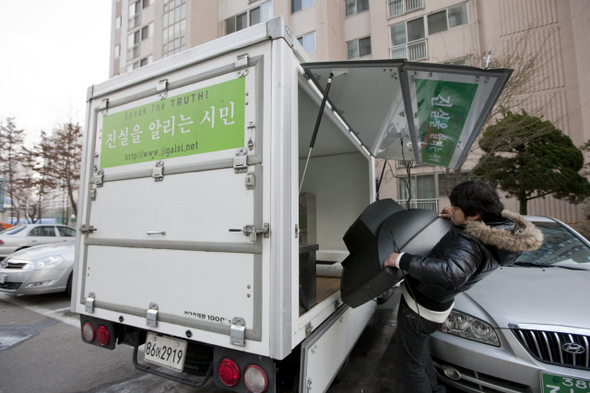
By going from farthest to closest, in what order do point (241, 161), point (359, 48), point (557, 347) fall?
1. point (359, 48)
2. point (557, 347)
3. point (241, 161)

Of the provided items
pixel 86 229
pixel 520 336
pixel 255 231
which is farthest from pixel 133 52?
pixel 520 336

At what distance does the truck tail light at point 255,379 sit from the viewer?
5.27 ft

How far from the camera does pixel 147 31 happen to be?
20312 mm

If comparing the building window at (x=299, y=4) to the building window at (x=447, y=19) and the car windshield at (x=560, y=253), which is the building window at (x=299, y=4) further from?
the car windshield at (x=560, y=253)

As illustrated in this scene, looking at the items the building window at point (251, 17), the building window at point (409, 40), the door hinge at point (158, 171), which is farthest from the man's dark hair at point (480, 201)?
the building window at point (251, 17)

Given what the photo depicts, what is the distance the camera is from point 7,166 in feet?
52.6

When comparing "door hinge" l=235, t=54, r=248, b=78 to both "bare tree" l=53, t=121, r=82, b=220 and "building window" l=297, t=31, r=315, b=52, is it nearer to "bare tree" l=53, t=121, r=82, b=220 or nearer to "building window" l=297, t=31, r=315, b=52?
"building window" l=297, t=31, r=315, b=52

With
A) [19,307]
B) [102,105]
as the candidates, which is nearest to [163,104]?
[102,105]

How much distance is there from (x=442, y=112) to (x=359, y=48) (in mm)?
14956

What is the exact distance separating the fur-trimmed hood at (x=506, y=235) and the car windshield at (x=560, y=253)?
4.87ft

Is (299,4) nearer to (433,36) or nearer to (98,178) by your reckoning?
(433,36)

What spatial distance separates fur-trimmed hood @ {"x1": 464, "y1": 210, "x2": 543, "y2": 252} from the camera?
1.65 meters

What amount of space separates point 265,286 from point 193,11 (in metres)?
20.0

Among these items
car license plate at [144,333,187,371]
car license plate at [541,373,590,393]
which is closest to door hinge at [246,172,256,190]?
car license plate at [144,333,187,371]
